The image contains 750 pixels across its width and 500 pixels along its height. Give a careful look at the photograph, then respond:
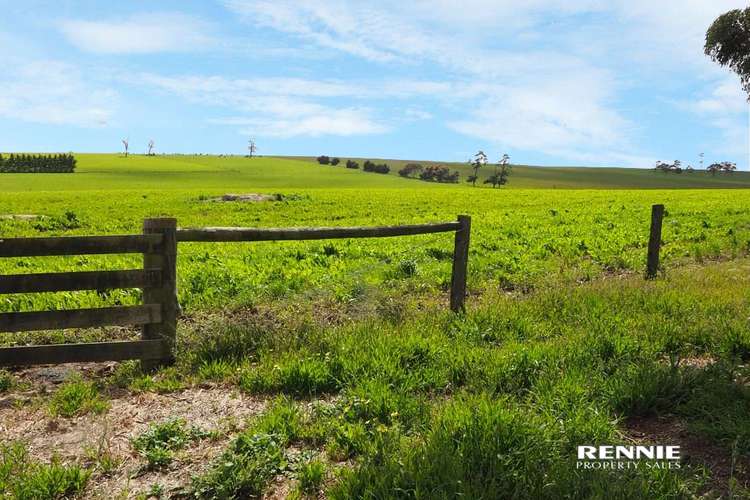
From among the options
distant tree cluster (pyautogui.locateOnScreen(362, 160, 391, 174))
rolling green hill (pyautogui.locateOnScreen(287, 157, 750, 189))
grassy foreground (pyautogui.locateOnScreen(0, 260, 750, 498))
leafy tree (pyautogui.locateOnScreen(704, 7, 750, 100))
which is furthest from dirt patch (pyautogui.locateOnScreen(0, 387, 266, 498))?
distant tree cluster (pyautogui.locateOnScreen(362, 160, 391, 174))

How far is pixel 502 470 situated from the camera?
11.5 ft

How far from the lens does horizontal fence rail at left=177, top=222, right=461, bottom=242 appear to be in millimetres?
6242

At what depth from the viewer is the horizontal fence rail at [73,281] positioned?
5.38 m

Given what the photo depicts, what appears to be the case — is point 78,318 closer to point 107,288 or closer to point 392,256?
point 107,288

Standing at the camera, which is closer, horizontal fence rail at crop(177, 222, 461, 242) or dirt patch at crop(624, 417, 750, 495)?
dirt patch at crop(624, 417, 750, 495)

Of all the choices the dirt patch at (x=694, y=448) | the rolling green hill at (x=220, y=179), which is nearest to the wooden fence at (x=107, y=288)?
the dirt patch at (x=694, y=448)

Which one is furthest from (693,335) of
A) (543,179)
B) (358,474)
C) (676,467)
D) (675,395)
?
(543,179)

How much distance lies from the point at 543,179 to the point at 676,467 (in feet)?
570

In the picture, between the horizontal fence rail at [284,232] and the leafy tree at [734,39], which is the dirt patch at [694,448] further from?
the leafy tree at [734,39]

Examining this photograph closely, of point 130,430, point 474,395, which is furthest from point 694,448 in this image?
point 130,430

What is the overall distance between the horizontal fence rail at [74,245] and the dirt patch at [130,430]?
1.56 metres

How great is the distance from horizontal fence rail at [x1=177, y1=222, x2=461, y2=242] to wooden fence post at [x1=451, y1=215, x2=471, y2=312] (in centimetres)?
10

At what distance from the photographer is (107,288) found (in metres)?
5.65

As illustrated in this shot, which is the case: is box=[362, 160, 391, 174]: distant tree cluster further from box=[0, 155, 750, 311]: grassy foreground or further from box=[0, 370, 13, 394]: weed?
box=[0, 370, 13, 394]: weed
